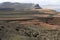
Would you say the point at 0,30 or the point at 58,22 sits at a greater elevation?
the point at 0,30

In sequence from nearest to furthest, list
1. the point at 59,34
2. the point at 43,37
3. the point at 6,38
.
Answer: the point at 6,38 < the point at 43,37 < the point at 59,34

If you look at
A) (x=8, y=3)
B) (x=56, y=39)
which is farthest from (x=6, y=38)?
(x=8, y=3)

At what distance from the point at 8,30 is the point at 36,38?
2.56 m

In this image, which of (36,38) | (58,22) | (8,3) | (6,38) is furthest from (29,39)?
(8,3)

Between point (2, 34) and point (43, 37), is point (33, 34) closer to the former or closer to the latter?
point (43, 37)

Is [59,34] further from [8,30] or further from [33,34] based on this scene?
[8,30]

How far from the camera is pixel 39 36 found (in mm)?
12453

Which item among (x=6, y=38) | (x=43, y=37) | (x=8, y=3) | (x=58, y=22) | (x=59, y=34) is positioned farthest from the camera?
(x=8, y=3)

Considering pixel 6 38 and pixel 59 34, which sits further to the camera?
pixel 59 34

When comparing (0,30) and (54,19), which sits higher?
(0,30)

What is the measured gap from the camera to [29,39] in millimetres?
11664

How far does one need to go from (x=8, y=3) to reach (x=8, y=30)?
A: 3317 cm

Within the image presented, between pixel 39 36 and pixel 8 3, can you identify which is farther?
pixel 8 3

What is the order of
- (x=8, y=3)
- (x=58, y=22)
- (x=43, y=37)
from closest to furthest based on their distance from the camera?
(x=43, y=37)
(x=58, y=22)
(x=8, y=3)
